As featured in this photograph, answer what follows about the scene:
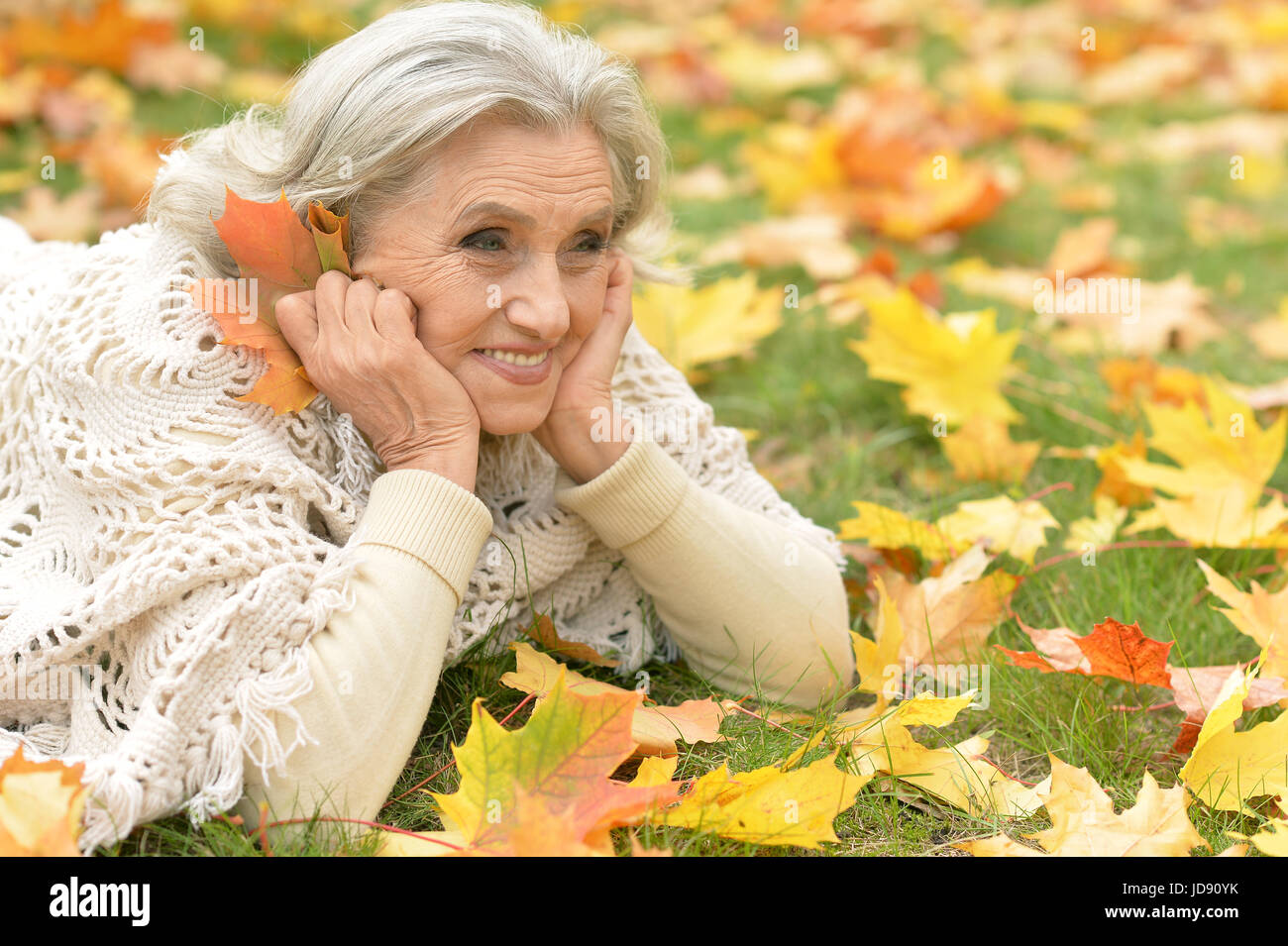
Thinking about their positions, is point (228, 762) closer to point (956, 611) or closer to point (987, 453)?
point (956, 611)

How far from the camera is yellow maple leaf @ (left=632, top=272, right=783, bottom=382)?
3412 millimetres

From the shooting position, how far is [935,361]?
10.0ft

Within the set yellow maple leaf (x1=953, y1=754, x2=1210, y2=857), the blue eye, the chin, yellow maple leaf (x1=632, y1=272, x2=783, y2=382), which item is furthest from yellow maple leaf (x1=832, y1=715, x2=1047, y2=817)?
yellow maple leaf (x1=632, y1=272, x2=783, y2=382)

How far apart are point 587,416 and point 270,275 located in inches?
21.9

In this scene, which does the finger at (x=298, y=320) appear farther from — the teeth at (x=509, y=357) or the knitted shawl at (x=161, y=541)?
the teeth at (x=509, y=357)

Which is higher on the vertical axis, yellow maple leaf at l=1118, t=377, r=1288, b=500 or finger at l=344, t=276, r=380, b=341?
finger at l=344, t=276, r=380, b=341

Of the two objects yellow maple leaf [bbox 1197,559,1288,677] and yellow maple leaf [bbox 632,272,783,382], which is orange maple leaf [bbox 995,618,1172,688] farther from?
yellow maple leaf [bbox 632,272,783,382]

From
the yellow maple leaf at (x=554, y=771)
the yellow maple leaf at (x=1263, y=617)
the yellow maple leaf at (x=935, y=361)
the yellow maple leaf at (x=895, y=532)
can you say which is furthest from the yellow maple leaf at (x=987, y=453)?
the yellow maple leaf at (x=554, y=771)

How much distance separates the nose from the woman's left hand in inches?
8.1

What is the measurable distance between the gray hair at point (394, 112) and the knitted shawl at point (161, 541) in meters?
0.13

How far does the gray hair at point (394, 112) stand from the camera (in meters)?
1.87

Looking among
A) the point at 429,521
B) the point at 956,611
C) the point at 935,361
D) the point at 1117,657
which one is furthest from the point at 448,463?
the point at 935,361
